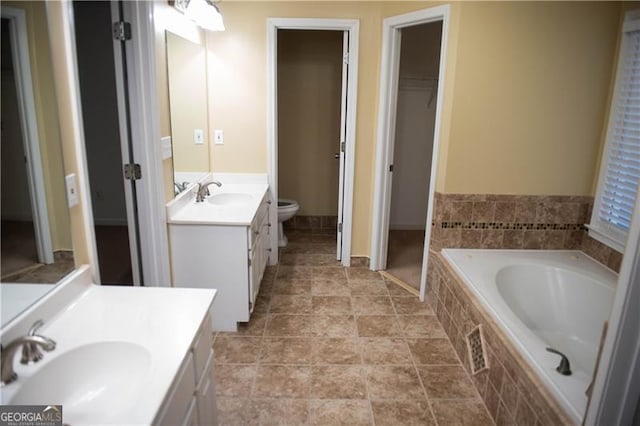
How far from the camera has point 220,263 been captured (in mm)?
2721

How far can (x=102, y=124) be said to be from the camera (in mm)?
4254

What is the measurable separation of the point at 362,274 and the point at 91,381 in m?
2.74

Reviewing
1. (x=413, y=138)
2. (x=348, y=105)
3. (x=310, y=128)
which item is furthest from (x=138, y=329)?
(x=413, y=138)

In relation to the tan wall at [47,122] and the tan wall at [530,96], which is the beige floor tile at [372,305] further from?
the tan wall at [47,122]

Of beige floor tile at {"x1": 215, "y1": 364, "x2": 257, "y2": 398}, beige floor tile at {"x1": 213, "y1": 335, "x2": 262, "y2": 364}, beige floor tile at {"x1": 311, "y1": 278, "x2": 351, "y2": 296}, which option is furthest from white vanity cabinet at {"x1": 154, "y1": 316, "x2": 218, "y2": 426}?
beige floor tile at {"x1": 311, "y1": 278, "x2": 351, "y2": 296}

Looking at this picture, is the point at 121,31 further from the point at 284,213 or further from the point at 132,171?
the point at 284,213

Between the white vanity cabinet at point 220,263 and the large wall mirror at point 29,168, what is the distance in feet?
3.72

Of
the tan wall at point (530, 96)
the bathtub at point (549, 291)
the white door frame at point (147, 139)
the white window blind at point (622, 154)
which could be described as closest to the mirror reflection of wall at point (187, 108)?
the white door frame at point (147, 139)

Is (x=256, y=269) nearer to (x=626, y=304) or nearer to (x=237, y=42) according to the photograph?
(x=237, y=42)

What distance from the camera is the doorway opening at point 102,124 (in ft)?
12.9

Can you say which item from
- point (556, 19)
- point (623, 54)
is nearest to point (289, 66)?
point (556, 19)

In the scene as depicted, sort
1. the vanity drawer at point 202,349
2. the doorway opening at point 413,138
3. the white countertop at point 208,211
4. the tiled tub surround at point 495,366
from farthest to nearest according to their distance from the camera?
the doorway opening at point 413,138 < the white countertop at point 208,211 < the tiled tub surround at point 495,366 < the vanity drawer at point 202,349

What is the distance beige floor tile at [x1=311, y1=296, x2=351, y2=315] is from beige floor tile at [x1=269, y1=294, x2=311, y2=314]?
2.1 inches

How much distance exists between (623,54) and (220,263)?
2.94 metres
